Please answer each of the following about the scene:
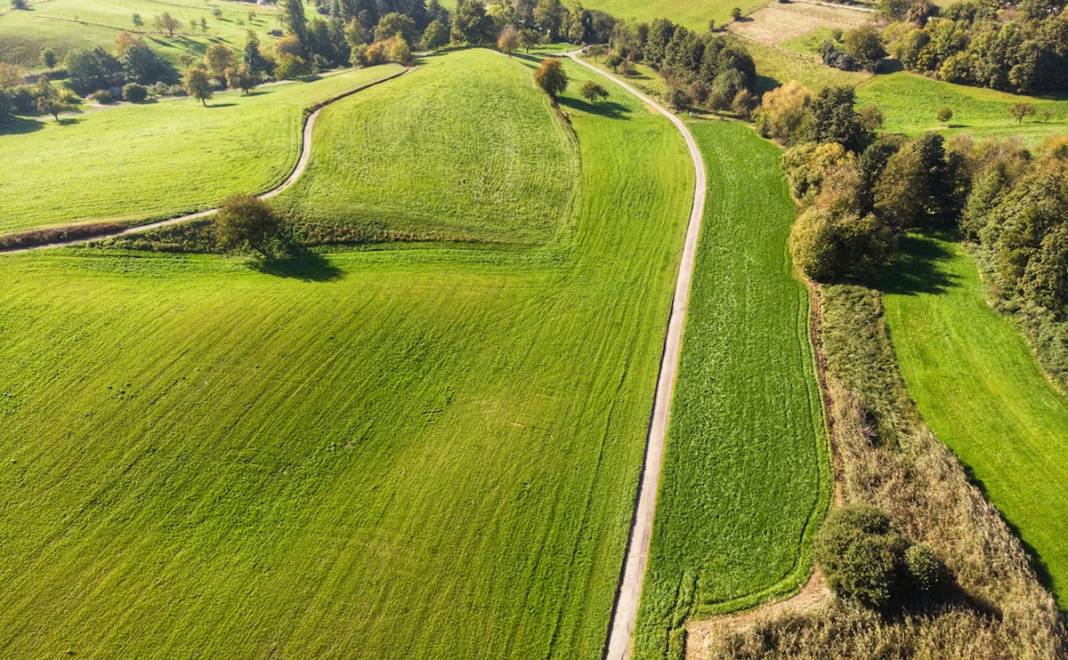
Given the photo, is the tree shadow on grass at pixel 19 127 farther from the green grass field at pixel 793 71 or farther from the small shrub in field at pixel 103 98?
the green grass field at pixel 793 71

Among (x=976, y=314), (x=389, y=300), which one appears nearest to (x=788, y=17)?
(x=976, y=314)

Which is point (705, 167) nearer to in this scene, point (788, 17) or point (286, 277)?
point (286, 277)

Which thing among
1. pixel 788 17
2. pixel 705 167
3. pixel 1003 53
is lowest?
pixel 705 167

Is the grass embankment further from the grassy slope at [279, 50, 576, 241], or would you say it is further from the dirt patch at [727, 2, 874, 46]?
the dirt patch at [727, 2, 874, 46]

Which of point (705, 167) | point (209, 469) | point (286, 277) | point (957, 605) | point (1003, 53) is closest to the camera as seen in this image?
point (957, 605)

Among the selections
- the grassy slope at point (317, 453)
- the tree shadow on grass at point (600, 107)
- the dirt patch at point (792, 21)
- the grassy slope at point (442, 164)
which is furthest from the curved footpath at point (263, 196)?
the dirt patch at point (792, 21)
